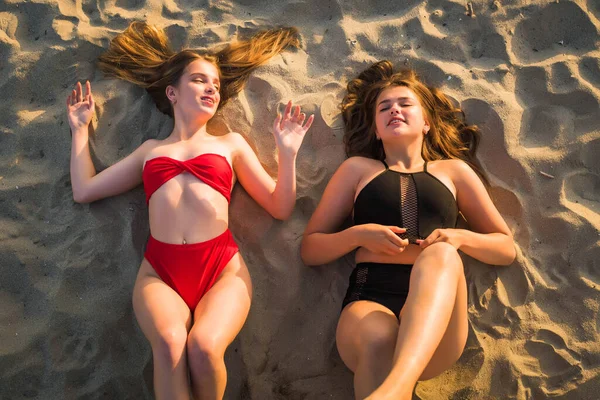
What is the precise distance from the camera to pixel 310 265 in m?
3.89

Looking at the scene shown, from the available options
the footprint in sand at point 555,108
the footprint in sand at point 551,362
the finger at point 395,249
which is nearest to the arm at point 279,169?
the finger at point 395,249

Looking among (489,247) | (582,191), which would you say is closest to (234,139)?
(489,247)

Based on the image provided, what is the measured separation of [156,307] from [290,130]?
4.60ft

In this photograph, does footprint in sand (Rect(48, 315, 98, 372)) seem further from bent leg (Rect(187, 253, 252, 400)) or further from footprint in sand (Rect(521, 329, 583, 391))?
footprint in sand (Rect(521, 329, 583, 391))

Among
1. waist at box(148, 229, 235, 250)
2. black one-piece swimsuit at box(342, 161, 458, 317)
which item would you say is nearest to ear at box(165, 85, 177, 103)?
waist at box(148, 229, 235, 250)

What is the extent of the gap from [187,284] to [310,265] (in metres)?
0.85

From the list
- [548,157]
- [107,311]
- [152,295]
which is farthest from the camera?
[548,157]

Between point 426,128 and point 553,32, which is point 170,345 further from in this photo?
point 553,32

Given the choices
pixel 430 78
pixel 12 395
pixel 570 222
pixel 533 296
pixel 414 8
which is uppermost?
pixel 414 8

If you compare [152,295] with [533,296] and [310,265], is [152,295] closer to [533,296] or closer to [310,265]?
[310,265]

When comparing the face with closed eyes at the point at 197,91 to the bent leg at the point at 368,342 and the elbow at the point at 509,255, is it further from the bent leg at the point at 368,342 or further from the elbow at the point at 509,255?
the elbow at the point at 509,255

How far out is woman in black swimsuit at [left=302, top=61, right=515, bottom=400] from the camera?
118 inches

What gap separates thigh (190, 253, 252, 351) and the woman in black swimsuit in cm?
50

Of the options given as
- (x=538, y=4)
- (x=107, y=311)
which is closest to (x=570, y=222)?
(x=538, y=4)
